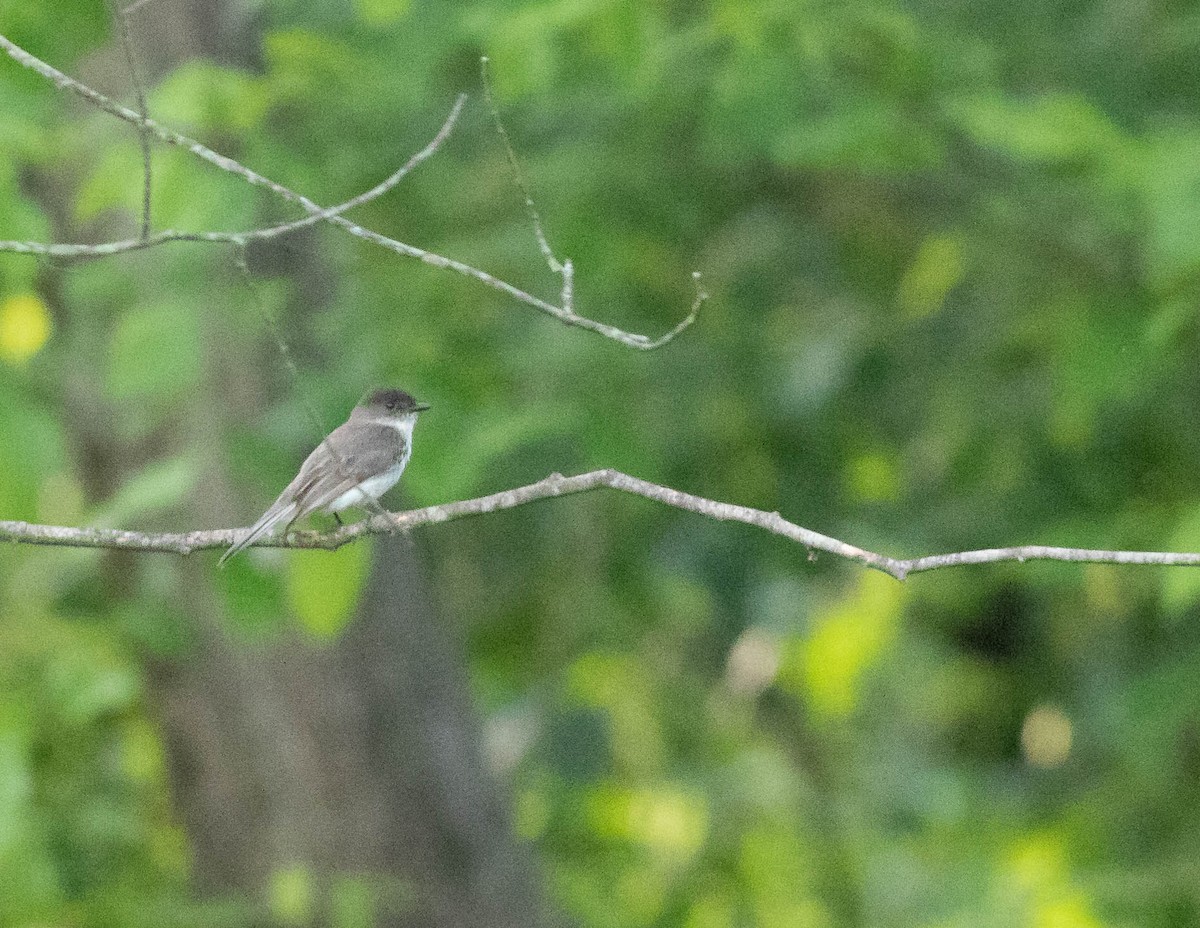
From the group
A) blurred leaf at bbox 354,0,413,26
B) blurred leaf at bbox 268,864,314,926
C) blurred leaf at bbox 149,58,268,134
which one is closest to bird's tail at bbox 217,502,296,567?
blurred leaf at bbox 149,58,268,134

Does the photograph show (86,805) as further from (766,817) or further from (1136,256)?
(1136,256)

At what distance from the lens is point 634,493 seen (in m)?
2.84

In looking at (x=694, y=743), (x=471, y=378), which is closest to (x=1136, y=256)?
(x=471, y=378)

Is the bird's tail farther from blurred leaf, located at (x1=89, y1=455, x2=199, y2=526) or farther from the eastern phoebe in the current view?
blurred leaf, located at (x1=89, y1=455, x2=199, y2=526)

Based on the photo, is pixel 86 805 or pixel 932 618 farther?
pixel 932 618

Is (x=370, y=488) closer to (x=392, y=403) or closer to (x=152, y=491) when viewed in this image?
(x=392, y=403)

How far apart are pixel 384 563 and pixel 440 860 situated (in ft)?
3.88

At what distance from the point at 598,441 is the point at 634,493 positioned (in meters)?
1.71

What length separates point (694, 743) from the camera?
8281 millimetres

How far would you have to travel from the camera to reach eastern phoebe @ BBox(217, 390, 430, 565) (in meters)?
4.07

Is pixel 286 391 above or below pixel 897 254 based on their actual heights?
below

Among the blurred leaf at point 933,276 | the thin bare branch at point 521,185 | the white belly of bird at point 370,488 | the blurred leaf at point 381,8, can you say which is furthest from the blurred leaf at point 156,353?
the blurred leaf at point 933,276

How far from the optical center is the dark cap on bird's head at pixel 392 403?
4.46 m

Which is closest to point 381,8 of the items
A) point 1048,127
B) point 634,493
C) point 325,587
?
point 325,587
